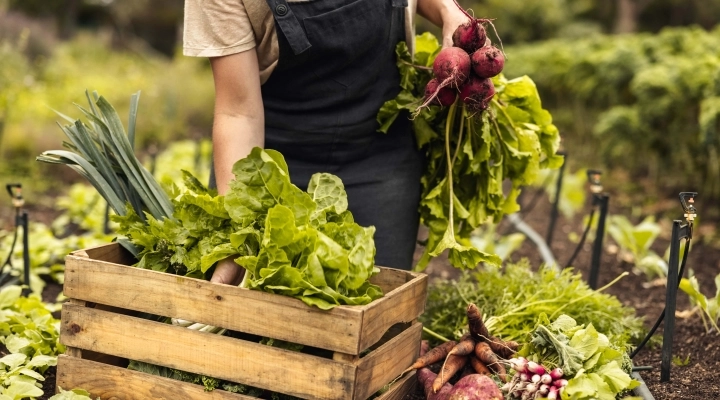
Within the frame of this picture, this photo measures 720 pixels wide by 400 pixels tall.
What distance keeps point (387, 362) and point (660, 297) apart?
2.54m

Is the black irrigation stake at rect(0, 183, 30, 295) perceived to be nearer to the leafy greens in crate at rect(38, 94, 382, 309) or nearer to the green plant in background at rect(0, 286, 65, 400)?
the green plant in background at rect(0, 286, 65, 400)

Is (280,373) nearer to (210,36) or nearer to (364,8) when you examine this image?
(210,36)

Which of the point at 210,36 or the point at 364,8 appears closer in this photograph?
the point at 210,36

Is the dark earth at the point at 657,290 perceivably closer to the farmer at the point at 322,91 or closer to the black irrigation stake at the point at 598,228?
the black irrigation stake at the point at 598,228

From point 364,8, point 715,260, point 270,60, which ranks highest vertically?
point 364,8

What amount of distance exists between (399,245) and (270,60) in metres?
0.99

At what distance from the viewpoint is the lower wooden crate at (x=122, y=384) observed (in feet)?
8.52

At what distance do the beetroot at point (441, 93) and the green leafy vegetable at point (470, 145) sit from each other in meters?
0.16

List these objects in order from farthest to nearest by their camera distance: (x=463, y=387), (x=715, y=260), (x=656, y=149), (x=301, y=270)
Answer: (x=656, y=149) < (x=715, y=260) < (x=463, y=387) < (x=301, y=270)

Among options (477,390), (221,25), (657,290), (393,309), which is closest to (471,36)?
(221,25)

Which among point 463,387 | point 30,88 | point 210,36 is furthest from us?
point 30,88

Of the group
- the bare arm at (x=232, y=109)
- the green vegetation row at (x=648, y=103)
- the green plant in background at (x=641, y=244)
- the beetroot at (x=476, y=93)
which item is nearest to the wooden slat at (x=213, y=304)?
the bare arm at (x=232, y=109)

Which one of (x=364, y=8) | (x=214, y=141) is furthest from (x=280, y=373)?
(x=364, y=8)

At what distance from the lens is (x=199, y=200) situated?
263 cm
